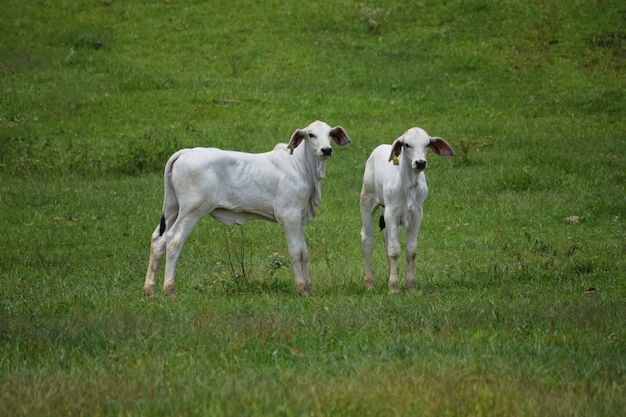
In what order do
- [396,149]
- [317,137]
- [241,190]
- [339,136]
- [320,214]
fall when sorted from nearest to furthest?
[241,190] < [396,149] < [317,137] < [339,136] < [320,214]

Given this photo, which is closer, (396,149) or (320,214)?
(396,149)

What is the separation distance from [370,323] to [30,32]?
2201 centimetres

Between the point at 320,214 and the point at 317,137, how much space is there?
5.17 metres

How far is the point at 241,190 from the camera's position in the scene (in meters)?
10.1

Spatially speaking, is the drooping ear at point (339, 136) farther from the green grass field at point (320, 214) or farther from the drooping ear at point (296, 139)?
the green grass field at point (320, 214)

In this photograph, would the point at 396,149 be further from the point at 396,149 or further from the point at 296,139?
the point at 296,139

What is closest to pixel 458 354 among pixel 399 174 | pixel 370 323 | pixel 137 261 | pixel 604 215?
pixel 370 323

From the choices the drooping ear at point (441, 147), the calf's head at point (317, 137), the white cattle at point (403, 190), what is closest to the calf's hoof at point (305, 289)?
the white cattle at point (403, 190)

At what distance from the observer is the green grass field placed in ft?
20.2

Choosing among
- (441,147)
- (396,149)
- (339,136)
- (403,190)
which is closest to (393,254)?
(403,190)

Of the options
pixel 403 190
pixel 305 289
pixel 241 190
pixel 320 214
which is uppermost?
pixel 241 190

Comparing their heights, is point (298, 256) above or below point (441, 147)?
below

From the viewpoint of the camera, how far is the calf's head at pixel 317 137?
10312mm

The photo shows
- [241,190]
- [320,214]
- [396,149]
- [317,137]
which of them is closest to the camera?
[241,190]
